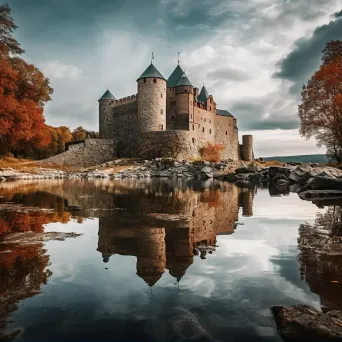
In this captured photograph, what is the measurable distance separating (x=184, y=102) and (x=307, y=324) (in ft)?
171

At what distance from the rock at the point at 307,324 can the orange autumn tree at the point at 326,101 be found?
74.7 feet

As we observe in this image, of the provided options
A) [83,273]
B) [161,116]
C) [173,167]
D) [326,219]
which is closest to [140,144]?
[161,116]

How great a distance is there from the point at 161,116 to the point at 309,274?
4783 centimetres

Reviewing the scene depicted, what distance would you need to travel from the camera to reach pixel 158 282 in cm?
368

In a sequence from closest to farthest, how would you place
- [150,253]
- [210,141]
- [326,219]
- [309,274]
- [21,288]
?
[21,288] → [309,274] → [150,253] → [326,219] → [210,141]

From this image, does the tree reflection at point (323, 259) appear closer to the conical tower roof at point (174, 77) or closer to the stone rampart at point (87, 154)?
the stone rampart at point (87, 154)

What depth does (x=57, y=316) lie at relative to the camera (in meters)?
2.86

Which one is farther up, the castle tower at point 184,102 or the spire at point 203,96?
the spire at point 203,96

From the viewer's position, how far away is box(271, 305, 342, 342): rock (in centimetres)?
247

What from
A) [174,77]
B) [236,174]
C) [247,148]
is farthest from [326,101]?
[247,148]

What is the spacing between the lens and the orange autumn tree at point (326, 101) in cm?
2494

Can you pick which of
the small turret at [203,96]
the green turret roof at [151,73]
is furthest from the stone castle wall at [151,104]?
the small turret at [203,96]

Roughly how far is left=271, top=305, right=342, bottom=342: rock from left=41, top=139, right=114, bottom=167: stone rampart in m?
44.3

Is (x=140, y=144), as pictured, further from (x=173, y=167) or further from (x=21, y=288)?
(x=21, y=288)
